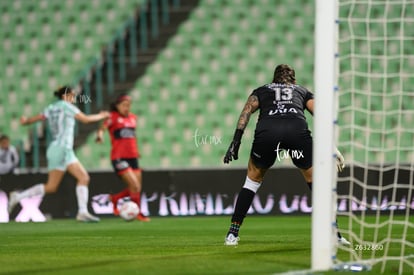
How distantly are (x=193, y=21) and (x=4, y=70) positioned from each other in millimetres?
4142

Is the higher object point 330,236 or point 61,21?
point 61,21

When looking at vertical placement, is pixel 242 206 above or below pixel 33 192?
above

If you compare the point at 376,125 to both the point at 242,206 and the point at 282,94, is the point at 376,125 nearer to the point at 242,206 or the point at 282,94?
the point at 282,94

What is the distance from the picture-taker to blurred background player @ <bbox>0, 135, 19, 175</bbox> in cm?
1686

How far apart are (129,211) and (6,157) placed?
11.8 ft

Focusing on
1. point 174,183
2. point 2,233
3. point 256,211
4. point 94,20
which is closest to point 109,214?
point 174,183

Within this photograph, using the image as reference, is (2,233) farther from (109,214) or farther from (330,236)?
(330,236)

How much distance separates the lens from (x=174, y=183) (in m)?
16.0

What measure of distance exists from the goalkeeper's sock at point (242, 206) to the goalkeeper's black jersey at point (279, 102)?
2.12 ft

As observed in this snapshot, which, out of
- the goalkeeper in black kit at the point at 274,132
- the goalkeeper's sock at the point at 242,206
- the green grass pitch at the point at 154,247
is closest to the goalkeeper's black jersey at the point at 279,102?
the goalkeeper in black kit at the point at 274,132

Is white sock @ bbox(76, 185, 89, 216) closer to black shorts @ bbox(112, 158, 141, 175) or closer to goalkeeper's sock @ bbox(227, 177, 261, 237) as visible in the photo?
black shorts @ bbox(112, 158, 141, 175)

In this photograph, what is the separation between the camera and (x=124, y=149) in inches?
590

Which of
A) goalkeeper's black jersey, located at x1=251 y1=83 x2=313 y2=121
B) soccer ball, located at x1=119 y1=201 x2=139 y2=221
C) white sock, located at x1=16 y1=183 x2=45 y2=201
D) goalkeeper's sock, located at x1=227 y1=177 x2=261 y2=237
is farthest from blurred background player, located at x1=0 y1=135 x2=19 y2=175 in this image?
goalkeeper's black jersey, located at x1=251 y1=83 x2=313 y2=121

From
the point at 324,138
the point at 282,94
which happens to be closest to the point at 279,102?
the point at 282,94
